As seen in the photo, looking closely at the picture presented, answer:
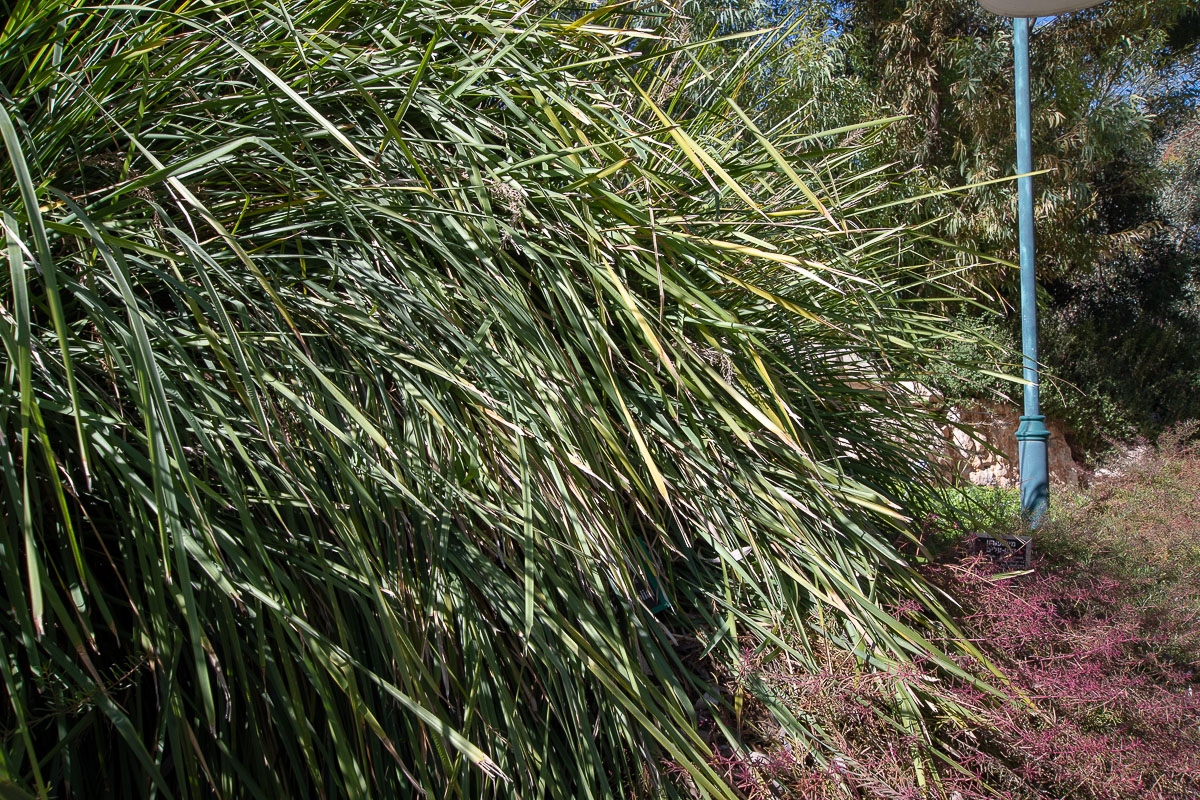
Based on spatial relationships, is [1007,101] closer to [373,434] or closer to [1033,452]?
[1033,452]

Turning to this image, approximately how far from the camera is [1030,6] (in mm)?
3879

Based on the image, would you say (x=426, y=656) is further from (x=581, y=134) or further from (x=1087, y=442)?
(x=1087, y=442)

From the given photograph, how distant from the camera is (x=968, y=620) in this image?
2029 millimetres

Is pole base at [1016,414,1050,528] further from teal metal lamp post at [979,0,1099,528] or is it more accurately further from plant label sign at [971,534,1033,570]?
plant label sign at [971,534,1033,570]

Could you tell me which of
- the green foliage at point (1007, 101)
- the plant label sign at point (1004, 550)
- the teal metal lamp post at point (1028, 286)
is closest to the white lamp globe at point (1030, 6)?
the teal metal lamp post at point (1028, 286)

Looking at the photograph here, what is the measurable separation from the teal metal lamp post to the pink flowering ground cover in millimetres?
1613

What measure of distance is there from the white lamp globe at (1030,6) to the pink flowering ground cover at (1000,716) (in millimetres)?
2921

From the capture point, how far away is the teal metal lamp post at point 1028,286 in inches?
152

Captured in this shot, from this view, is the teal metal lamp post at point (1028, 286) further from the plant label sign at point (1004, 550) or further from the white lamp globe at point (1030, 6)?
the plant label sign at point (1004, 550)

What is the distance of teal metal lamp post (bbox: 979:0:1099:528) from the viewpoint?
3.87 meters

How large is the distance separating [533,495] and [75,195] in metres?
1.00

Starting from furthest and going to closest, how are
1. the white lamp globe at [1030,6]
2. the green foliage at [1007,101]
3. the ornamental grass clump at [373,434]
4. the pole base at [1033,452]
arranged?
1. the green foliage at [1007,101]
2. the pole base at [1033,452]
3. the white lamp globe at [1030,6]
4. the ornamental grass clump at [373,434]

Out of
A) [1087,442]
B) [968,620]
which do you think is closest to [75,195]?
[968,620]

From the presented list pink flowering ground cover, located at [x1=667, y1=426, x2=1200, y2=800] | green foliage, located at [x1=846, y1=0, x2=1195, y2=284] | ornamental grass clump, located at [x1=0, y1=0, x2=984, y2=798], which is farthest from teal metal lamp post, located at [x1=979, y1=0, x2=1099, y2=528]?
green foliage, located at [x1=846, y1=0, x2=1195, y2=284]
